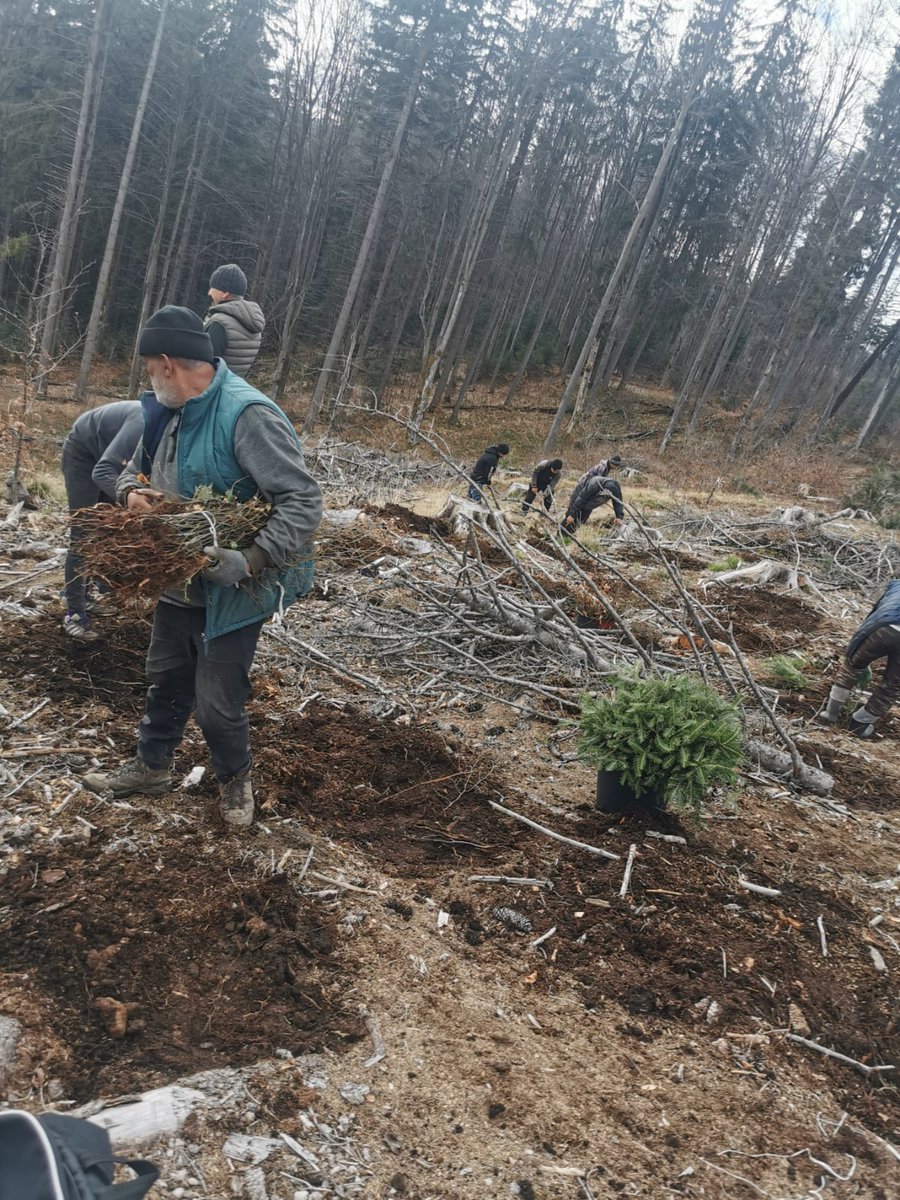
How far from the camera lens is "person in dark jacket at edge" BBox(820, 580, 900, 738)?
18.6 ft

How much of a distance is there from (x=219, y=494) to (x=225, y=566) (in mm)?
358

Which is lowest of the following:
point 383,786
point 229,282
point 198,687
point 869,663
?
point 383,786

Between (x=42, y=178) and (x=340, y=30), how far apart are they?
1186cm

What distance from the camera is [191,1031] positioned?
2.27 meters

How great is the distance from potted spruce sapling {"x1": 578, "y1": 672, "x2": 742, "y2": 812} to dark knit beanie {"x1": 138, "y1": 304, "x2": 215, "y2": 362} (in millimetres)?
2574

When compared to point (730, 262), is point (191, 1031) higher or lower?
lower

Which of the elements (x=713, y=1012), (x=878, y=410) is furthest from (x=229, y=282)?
Answer: (x=878, y=410)

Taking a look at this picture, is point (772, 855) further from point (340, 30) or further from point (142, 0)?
point (142, 0)

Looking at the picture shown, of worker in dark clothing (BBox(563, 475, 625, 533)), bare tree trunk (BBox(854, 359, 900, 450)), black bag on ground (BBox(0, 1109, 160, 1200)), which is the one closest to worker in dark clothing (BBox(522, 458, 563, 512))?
worker in dark clothing (BBox(563, 475, 625, 533))

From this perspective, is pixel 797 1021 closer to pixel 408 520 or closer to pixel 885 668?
pixel 885 668

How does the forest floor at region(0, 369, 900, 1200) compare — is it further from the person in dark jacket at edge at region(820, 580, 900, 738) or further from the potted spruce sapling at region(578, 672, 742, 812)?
the person in dark jacket at edge at region(820, 580, 900, 738)

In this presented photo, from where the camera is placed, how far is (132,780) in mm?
3301

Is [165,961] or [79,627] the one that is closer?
[165,961]

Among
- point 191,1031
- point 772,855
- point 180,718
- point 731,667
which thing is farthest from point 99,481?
point 731,667
